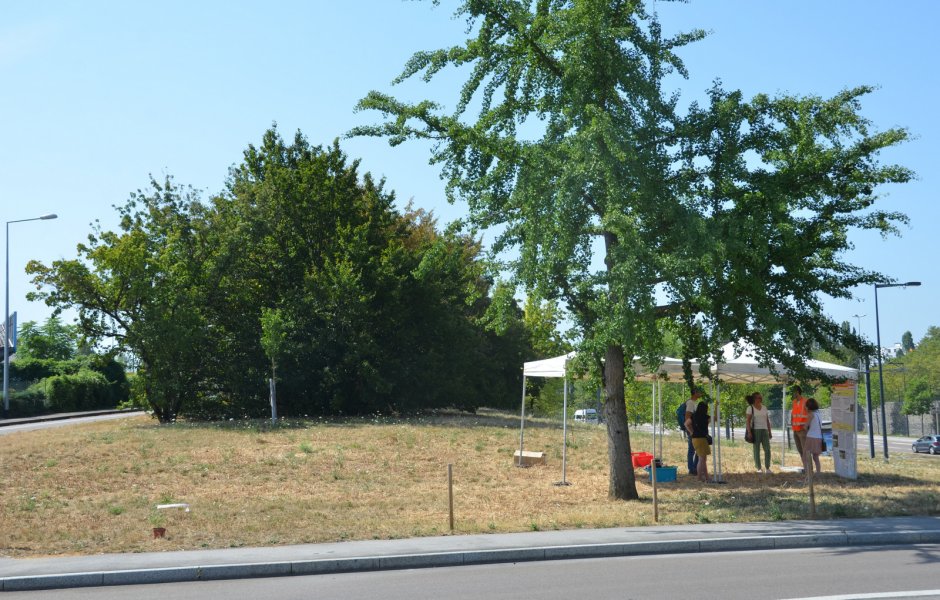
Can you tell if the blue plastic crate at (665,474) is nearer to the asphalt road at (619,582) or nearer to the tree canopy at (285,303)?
→ the asphalt road at (619,582)

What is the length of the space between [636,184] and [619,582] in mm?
7543

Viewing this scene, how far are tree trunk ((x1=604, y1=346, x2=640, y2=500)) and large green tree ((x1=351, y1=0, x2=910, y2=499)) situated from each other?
0.11 ft

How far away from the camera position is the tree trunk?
17.4 metres

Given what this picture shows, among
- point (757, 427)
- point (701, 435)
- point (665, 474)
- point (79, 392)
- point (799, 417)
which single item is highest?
point (79, 392)

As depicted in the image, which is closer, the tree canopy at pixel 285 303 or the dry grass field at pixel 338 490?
the dry grass field at pixel 338 490

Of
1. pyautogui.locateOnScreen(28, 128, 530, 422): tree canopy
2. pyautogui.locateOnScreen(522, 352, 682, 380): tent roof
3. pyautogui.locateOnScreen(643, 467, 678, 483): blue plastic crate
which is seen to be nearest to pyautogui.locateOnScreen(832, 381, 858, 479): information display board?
pyautogui.locateOnScreen(522, 352, 682, 380): tent roof

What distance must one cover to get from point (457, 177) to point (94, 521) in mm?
8707

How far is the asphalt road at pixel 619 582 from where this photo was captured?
357 inches

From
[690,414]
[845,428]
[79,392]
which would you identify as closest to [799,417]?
[845,428]

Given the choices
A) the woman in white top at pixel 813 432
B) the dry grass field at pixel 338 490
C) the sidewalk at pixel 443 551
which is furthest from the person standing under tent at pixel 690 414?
the sidewalk at pixel 443 551

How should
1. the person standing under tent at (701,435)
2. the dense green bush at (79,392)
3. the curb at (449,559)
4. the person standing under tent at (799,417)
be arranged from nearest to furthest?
the curb at (449,559), the person standing under tent at (799,417), the person standing under tent at (701,435), the dense green bush at (79,392)

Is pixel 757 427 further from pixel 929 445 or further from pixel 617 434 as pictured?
pixel 929 445

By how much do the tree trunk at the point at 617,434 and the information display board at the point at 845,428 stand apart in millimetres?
5696

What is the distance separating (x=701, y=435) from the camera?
2022 centimetres
